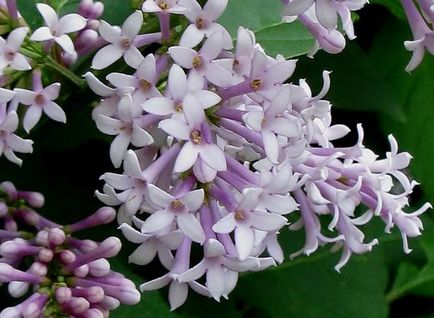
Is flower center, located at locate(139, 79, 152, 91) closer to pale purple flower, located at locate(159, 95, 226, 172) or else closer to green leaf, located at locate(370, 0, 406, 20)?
pale purple flower, located at locate(159, 95, 226, 172)

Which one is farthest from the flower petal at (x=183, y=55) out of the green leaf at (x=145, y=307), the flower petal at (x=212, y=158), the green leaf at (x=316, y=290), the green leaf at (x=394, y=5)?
the green leaf at (x=316, y=290)

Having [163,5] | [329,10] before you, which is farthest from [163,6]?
[329,10]

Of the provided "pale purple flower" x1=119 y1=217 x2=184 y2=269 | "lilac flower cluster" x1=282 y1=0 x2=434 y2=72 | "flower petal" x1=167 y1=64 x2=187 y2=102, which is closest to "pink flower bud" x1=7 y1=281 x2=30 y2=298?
"pale purple flower" x1=119 y1=217 x2=184 y2=269

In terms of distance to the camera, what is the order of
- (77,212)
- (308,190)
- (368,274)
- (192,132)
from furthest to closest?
(368,274) < (77,212) < (308,190) < (192,132)

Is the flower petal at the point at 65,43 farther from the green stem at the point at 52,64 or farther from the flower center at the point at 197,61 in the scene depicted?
the flower center at the point at 197,61

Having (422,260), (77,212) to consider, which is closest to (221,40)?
(77,212)

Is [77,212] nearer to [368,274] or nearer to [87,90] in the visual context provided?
[87,90]
